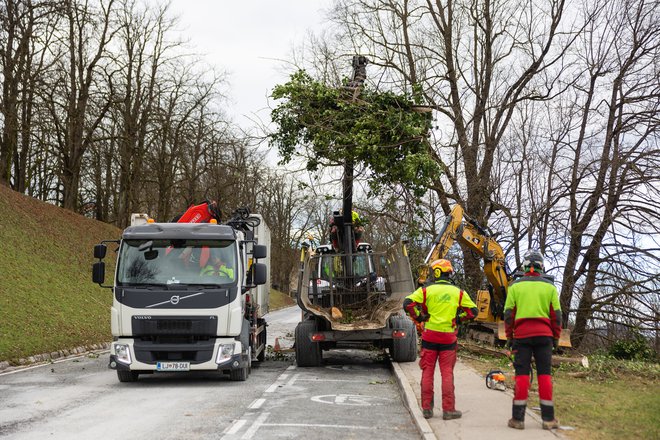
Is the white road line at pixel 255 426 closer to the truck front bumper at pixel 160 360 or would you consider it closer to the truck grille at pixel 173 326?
the truck front bumper at pixel 160 360

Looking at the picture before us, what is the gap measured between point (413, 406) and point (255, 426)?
2230 millimetres

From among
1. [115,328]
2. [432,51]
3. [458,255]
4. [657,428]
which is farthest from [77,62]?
[657,428]

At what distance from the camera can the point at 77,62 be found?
1444 inches

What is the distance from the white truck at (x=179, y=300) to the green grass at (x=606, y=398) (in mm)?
4733

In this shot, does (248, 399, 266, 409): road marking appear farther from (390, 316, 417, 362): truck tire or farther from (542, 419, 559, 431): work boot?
(390, 316, 417, 362): truck tire

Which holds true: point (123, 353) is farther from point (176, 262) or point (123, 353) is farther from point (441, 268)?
point (441, 268)

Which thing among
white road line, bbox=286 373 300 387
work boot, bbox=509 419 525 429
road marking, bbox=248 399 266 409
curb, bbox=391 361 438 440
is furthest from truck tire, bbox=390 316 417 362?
work boot, bbox=509 419 525 429

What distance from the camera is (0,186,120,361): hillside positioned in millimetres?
18875

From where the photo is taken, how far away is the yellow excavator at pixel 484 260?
17.1 metres

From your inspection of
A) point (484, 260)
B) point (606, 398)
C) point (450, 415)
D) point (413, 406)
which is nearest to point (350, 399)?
point (413, 406)

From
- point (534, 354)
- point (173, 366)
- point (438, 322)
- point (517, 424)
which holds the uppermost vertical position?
point (438, 322)

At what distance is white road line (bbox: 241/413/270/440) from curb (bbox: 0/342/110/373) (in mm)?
7774

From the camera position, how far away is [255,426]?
8555 millimetres

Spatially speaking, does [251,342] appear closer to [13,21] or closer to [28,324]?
[28,324]
